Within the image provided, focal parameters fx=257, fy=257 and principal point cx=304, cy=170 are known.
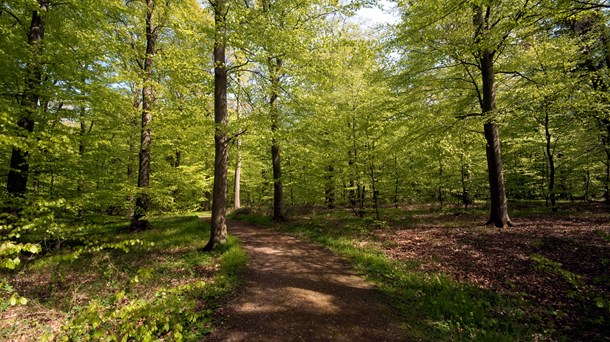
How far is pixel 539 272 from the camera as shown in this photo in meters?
Result: 6.75

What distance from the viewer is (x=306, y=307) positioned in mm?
5527

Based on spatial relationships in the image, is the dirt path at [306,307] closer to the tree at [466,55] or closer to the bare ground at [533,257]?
the bare ground at [533,257]

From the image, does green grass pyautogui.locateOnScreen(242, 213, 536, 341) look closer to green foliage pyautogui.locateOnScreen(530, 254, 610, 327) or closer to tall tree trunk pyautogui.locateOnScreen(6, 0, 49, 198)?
green foliage pyautogui.locateOnScreen(530, 254, 610, 327)

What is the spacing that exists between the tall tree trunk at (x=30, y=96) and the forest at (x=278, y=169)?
7 centimetres

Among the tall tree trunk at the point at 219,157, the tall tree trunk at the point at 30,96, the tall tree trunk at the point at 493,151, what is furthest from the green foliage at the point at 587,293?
the tall tree trunk at the point at 30,96

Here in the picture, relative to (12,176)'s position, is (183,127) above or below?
above

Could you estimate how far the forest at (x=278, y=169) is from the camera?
498 centimetres

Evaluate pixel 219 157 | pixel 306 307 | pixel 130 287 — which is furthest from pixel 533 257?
pixel 219 157

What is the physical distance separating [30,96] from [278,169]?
11.3 metres

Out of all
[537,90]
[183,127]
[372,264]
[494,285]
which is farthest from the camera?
[183,127]

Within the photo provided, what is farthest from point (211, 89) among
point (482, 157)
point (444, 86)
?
point (482, 157)

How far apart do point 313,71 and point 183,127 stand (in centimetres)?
Answer: 614

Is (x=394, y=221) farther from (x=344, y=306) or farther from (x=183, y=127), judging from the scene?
(x=183, y=127)

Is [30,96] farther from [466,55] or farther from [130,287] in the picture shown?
[466,55]
